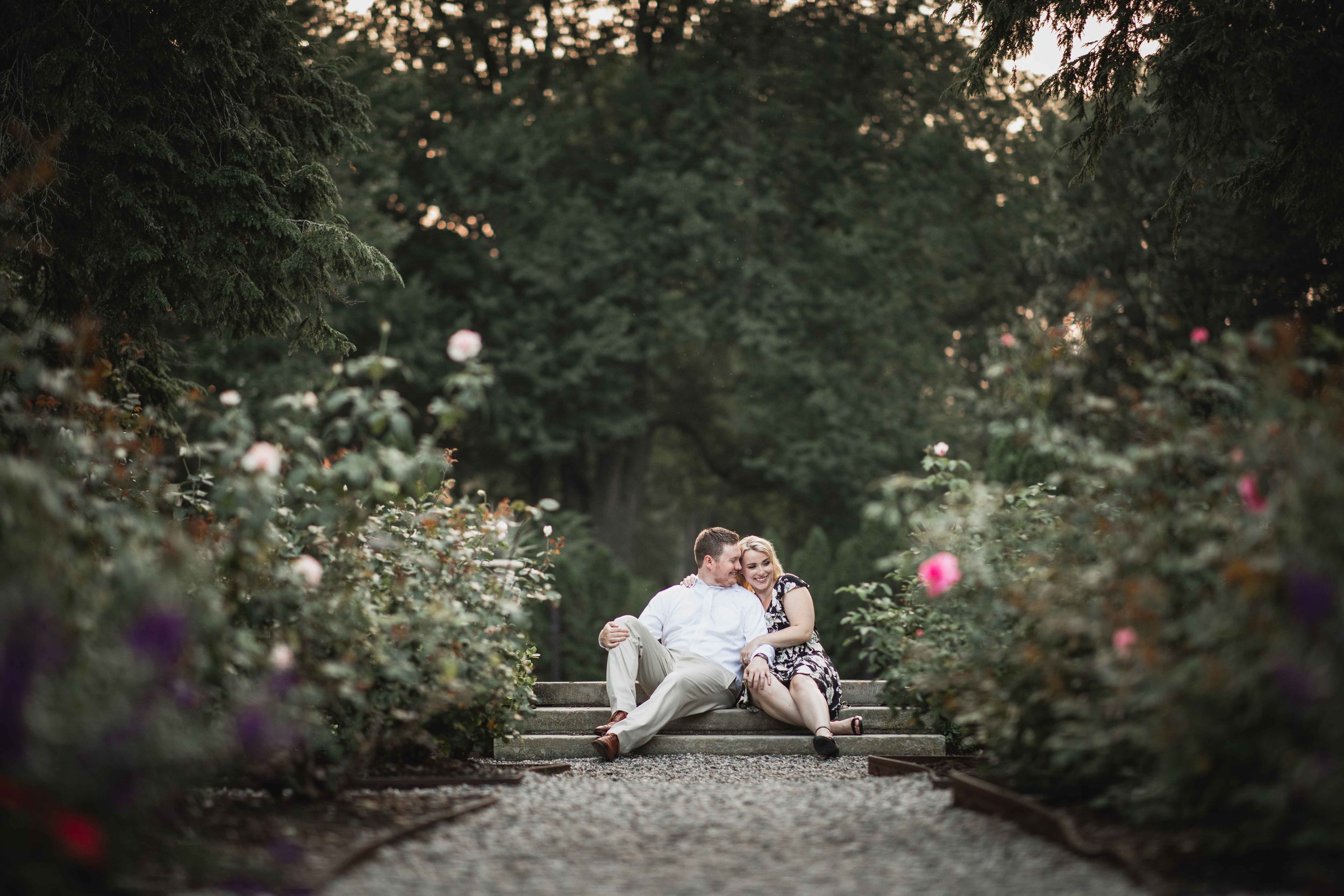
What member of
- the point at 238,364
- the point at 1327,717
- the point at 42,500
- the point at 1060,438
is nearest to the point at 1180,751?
the point at 1327,717

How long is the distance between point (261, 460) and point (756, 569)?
4.00 meters

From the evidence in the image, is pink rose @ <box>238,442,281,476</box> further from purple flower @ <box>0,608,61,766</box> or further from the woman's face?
the woman's face

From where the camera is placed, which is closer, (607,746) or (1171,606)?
(1171,606)

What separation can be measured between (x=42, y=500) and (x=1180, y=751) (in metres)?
2.90

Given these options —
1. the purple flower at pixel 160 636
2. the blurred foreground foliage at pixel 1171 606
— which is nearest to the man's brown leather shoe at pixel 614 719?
the blurred foreground foliage at pixel 1171 606

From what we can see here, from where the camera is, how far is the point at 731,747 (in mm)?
6582

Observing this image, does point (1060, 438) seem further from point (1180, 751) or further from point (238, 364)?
point (238, 364)

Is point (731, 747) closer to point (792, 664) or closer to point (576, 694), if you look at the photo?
point (792, 664)

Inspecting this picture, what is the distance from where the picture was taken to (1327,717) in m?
2.48

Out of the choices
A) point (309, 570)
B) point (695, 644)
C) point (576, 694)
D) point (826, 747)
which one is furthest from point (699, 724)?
point (309, 570)

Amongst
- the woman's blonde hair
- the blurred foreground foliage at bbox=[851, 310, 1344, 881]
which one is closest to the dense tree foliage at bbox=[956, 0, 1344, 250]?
the blurred foreground foliage at bbox=[851, 310, 1344, 881]

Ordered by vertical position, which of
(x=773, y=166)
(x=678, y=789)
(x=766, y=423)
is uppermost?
(x=773, y=166)

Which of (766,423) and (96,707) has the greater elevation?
(766,423)

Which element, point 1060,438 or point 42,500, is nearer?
point 42,500
